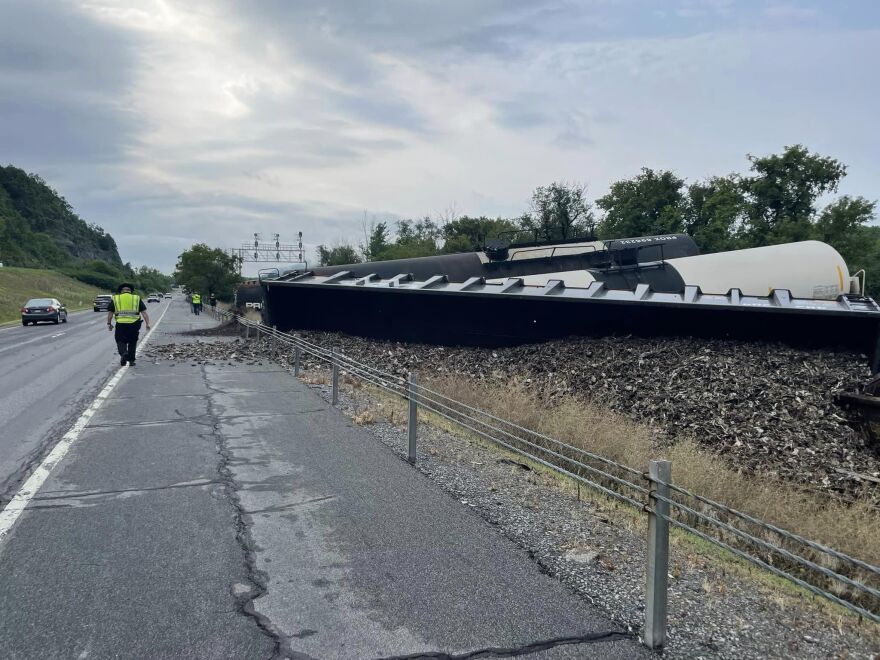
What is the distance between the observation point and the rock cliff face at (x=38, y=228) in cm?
11906

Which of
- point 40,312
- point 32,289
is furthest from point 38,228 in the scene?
point 40,312

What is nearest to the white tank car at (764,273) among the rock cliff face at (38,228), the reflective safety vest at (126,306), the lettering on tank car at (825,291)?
the lettering on tank car at (825,291)

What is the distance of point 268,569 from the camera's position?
4336 mm

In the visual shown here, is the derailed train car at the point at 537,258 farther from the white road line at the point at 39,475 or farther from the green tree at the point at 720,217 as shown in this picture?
the green tree at the point at 720,217

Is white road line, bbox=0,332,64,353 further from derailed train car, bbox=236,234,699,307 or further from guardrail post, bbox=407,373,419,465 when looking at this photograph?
guardrail post, bbox=407,373,419,465

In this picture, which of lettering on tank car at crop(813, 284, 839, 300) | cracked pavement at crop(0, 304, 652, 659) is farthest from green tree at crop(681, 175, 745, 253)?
cracked pavement at crop(0, 304, 652, 659)

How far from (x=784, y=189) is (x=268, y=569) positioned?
5103 centimetres

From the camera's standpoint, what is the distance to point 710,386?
892 centimetres

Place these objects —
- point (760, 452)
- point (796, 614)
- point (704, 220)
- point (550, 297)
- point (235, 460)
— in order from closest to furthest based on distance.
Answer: point (796, 614) < point (235, 460) < point (760, 452) < point (550, 297) < point (704, 220)

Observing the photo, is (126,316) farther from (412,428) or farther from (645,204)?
(645,204)

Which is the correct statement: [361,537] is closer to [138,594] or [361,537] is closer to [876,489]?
[138,594]

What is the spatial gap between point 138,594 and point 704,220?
5552 cm

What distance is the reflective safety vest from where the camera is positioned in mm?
14914

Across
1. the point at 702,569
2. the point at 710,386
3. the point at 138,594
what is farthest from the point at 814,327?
the point at 138,594
